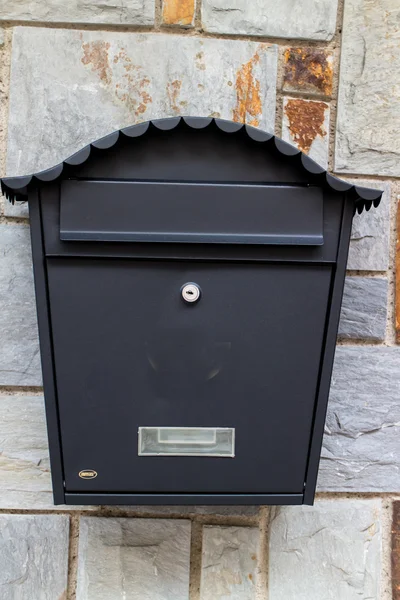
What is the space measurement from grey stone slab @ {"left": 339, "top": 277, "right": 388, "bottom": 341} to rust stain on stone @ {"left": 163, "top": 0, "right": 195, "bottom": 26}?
2.33 ft

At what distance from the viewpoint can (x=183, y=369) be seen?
3.25ft

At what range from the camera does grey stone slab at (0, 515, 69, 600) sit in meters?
1.25

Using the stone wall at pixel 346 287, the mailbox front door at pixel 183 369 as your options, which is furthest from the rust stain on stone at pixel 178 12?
the mailbox front door at pixel 183 369

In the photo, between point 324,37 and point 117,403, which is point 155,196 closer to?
point 117,403

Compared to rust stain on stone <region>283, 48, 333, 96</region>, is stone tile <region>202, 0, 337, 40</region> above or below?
above

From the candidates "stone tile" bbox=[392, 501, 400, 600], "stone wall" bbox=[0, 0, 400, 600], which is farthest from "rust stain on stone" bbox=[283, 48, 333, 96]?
"stone tile" bbox=[392, 501, 400, 600]

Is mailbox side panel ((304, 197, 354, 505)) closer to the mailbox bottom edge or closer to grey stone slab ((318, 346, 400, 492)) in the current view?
the mailbox bottom edge

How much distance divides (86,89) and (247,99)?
0.37m

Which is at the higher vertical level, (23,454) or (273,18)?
(273,18)

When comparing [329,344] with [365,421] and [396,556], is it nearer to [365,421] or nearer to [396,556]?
[365,421]

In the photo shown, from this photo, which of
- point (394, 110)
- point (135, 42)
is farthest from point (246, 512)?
point (135, 42)

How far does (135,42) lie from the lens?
1262mm

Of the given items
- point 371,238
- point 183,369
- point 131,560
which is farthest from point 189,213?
point 131,560

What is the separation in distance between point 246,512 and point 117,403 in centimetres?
49
